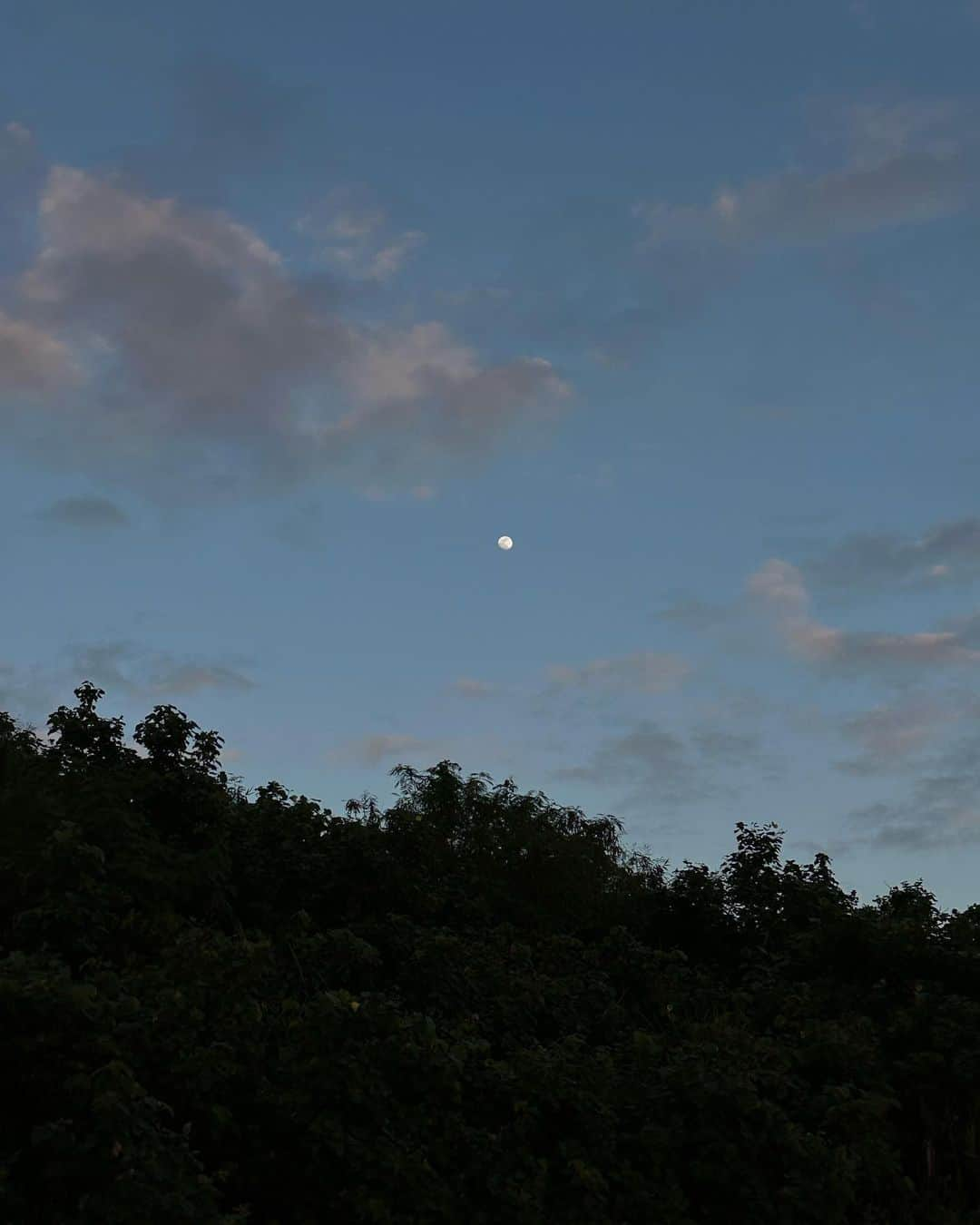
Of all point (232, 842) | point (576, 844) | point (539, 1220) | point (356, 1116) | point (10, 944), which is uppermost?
point (576, 844)

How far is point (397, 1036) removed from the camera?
10.8 m

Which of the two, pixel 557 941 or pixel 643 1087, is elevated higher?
pixel 557 941

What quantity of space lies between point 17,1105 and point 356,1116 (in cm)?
265

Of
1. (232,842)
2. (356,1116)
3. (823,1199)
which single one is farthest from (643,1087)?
(232,842)

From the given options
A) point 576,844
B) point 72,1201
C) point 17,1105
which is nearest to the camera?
point 72,1201

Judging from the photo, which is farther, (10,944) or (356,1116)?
(10,944)

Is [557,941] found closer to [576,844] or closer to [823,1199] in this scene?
[823,1199]

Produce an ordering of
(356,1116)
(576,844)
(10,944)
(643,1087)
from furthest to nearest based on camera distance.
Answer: (576,844) < (10,944) < (643,1087) < (356,1116)

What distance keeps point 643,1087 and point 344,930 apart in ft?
18.1

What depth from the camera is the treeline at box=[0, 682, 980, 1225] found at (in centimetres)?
952

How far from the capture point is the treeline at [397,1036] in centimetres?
952

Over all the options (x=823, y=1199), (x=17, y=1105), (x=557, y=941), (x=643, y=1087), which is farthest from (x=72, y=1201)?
(x=557, y=941)

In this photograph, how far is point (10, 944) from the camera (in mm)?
14414

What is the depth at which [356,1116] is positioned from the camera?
1048 centimetres
